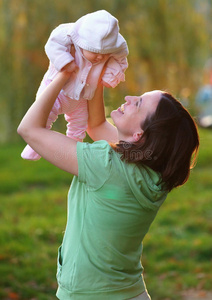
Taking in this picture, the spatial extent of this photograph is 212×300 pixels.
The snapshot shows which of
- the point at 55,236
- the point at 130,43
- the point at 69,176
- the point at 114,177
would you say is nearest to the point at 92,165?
the point at 114,177

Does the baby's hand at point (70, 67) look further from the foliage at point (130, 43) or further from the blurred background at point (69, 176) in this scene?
the foliage at point (130, 43)

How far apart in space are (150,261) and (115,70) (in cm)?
338

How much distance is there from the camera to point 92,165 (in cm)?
181

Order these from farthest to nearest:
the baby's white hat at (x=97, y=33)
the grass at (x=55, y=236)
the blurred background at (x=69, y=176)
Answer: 1. the blurred background at (x=69, y=176)
2. the grass at (x=55, y=236)
3. the baby's white hat at (x=97, y=33)

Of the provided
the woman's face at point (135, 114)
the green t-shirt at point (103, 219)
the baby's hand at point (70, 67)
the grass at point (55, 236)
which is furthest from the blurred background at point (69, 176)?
the baby's hand at point (70, 67)

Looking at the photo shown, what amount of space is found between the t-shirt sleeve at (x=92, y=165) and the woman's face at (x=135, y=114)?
146mm

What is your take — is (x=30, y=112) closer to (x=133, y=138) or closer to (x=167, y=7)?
(x=133, y=138)

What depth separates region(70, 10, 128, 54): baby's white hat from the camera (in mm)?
1799

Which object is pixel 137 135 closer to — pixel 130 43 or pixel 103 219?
pixel 103 219

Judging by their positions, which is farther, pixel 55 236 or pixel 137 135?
pixel 55 236

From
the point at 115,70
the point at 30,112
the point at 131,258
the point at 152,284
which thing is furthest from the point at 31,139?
the point at 152,284

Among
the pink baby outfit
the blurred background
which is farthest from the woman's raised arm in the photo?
the blurred background

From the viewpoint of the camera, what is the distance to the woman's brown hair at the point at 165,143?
1869 millimetres

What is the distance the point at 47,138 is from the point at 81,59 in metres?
0.32
